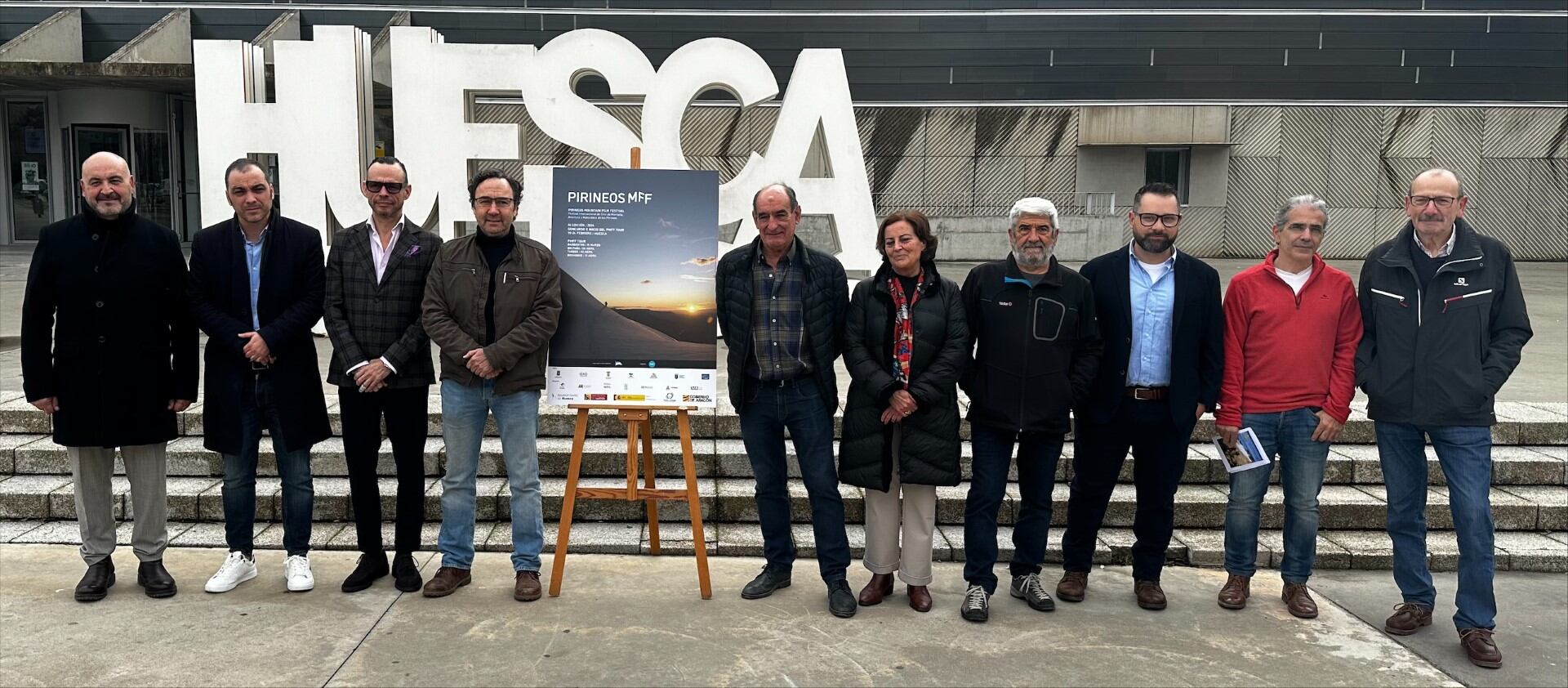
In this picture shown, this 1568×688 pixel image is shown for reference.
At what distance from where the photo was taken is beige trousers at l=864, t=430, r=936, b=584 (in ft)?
15.9

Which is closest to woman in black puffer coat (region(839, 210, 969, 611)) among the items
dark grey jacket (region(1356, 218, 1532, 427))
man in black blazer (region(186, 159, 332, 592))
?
dark grey jacket (region(1356, 218, 1532, 427))

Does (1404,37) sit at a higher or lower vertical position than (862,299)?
higher

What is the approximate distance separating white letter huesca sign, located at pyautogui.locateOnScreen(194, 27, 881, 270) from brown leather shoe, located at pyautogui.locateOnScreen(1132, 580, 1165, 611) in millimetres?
4067

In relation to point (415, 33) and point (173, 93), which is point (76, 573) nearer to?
point (415, 33)

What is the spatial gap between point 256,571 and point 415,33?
194 inches

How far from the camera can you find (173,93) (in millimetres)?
20234

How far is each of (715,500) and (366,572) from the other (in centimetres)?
178

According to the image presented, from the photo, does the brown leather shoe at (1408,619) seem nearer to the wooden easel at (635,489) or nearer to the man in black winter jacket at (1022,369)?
the man in black winter jacket at (1022,369)

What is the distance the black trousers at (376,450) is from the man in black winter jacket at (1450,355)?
401 cm

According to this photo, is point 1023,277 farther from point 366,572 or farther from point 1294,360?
point 366,572

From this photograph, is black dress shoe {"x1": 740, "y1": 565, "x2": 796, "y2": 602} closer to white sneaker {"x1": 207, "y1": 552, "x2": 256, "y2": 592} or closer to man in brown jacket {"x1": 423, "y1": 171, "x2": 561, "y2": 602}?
man in brown jacket {"x1": 423, "y1": 171, "x2": 561, "y2": 602}

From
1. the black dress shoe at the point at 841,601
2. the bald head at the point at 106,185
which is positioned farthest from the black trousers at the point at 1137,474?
the bald head at the point at 106,185

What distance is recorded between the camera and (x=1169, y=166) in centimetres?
1938

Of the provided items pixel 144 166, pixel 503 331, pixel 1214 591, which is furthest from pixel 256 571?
pixel 144 166
